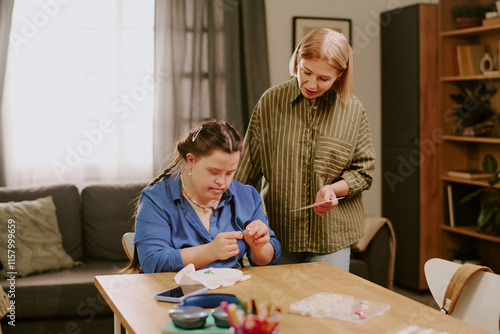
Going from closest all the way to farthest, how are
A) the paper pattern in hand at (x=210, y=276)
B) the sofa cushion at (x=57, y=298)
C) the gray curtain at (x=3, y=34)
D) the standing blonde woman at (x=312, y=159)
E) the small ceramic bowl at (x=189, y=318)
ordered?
the small ceramic bowl at (x=189, y=318) → the paper pattern in hand at (x=210, y=276) → the standing blonde woman at (x=312, y=159) → the sofa cushion at (x=57, y=298) → the gray curtain at (x=3, y=34)

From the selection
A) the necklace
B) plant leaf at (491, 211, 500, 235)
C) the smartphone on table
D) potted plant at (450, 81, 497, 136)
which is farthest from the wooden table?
potted plant at (450, 81, 497, 136)

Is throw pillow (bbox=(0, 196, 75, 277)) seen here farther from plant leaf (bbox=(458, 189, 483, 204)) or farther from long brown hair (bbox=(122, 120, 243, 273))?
plant leaf (bbox=(458, 189, 483, 204))

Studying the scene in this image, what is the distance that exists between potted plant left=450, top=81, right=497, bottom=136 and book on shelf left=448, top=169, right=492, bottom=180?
0.26 metres

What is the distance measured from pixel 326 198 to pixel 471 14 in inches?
107

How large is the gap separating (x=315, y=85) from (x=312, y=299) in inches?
29.8

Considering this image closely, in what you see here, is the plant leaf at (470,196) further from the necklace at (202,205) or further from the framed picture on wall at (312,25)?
the necklace at (202,205)

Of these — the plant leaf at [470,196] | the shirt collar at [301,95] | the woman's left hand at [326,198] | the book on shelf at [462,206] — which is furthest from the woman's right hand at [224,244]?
the book on shelf at [462,206]

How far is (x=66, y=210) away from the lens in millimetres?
3572

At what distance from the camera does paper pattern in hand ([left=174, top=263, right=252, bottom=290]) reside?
1697 mm

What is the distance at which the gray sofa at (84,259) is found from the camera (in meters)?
3.08

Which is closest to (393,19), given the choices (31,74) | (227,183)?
(31,74)

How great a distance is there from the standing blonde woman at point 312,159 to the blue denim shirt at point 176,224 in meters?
0.13

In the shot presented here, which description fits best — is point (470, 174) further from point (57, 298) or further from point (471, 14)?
point (57, 298)

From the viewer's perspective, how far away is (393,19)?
4488 millimetres
